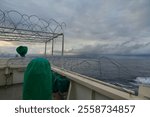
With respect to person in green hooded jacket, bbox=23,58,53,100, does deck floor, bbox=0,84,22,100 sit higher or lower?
lower

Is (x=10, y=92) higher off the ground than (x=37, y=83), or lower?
lower

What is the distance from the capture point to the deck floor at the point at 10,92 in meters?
4.36

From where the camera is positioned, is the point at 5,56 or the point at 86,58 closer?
the point at 86,58

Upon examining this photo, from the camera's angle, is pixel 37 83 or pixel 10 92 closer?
pixel 37 83

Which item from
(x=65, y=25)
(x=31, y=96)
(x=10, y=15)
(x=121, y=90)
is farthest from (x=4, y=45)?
(x=121, y=90)

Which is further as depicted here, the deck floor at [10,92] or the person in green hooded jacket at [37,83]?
the deck floor at [10,92]

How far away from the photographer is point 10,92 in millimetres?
4477

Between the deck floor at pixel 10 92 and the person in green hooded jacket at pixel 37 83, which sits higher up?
the person in green hooded jacket at pixel 37 83

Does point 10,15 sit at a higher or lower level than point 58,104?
higher

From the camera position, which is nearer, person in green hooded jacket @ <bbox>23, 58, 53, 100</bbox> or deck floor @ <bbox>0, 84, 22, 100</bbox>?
person in green hooded jacket @ <bbox>23, 58, 53, 100</bbox>

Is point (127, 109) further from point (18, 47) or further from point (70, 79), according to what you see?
point (18, 47)

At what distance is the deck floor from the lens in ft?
14.3

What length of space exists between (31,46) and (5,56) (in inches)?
50.1

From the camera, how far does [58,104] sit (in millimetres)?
1542
